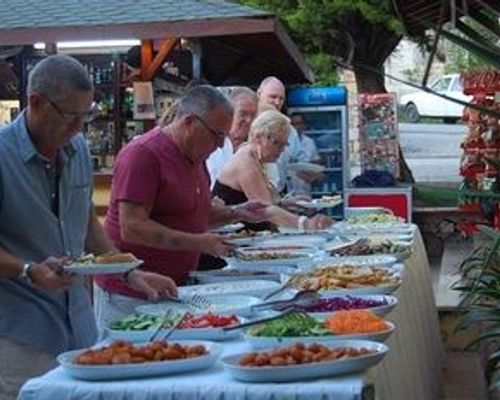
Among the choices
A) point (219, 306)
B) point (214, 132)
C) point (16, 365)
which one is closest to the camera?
point (16, 365)

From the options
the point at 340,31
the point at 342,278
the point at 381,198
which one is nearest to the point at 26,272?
the point at 342,278

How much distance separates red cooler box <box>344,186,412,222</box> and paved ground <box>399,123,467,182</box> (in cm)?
880

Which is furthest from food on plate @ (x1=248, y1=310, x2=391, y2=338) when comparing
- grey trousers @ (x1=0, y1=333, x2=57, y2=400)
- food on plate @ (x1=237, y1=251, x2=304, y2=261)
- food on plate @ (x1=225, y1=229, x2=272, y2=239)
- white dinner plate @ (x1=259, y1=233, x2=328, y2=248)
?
food on plate @ (x1=225, y1=229, x2=272, y2=239)

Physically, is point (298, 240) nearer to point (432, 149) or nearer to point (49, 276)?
point (49, 276)

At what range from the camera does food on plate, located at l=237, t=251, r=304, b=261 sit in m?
5.05

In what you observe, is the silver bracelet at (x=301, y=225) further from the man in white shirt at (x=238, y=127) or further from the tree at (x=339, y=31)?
the tree at (x=339, y=31)

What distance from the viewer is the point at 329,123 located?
45.7ft

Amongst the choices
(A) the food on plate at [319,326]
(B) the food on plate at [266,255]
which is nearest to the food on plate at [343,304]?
(A) the food on plate at [319,326]

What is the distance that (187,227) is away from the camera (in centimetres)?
461

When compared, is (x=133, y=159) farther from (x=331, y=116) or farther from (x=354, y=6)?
(x=354, y=6)

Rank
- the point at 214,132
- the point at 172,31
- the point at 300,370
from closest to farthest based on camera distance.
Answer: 1. the point at 300,370
2. the point at 214,132
3. the point at 172,31

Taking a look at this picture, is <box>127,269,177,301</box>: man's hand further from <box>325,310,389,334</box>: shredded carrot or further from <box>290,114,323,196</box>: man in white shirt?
<box>290,114,323,196</box>: man in white shirt

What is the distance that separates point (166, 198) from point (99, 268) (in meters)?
1.13

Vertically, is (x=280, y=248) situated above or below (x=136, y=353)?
below
